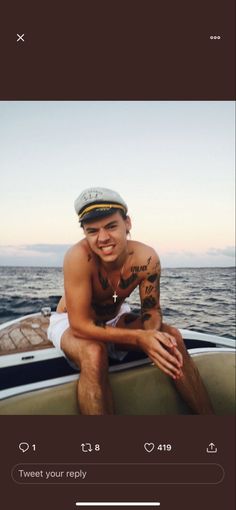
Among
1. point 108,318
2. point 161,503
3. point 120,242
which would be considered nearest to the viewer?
point 161,503

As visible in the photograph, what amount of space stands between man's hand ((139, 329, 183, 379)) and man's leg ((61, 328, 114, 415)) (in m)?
A: 0.26

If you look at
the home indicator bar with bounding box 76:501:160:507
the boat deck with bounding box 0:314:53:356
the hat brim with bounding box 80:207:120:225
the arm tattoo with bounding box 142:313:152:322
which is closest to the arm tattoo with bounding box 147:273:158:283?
the arm tattoo with bounding box 142:313:152:322

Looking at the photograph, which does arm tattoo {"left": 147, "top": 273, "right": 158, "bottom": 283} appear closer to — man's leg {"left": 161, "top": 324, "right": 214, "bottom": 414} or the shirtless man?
the shirtless man

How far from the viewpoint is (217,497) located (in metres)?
1.33

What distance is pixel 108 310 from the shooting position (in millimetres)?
2242

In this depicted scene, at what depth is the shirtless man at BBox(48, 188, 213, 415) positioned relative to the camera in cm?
158

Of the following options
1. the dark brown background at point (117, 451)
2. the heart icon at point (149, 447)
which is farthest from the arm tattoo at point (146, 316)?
the heart icon at point (149, 447)

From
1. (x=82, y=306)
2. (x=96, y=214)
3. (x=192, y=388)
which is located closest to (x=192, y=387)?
(x=192, y=388)

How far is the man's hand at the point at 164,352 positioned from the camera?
147 centimetres
